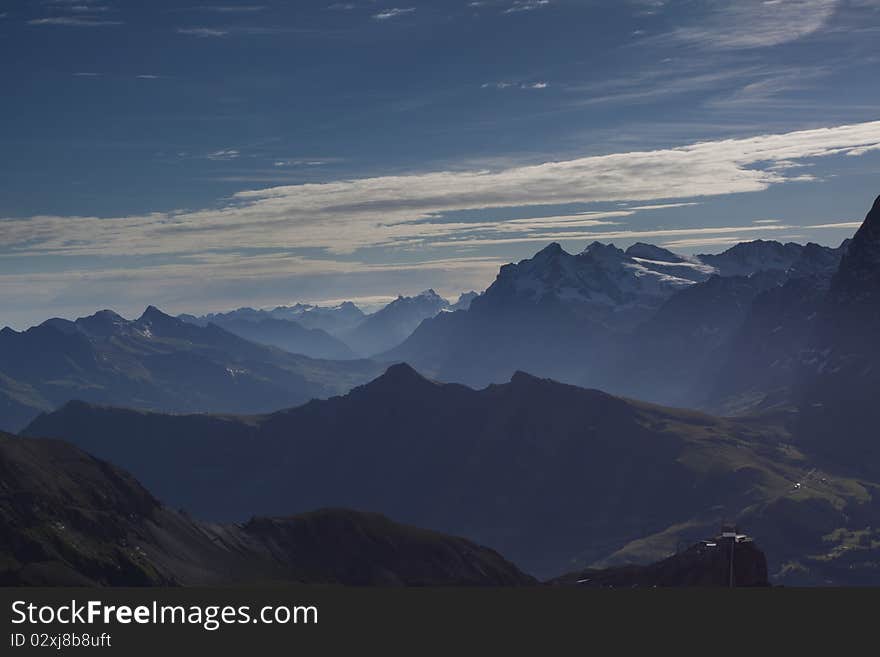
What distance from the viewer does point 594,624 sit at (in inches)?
3403

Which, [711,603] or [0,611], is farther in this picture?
[711,603]

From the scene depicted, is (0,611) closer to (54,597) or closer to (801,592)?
(54,597)

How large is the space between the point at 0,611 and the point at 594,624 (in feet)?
172

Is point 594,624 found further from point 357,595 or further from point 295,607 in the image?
point 295,607

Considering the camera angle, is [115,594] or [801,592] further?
[801,592]

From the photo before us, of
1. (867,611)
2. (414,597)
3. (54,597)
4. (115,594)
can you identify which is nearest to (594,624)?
(414,597)

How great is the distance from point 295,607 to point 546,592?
24275 millimetres

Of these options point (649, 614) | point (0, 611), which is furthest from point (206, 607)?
point (649, 614)

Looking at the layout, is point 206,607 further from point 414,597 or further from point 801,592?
point 801,592

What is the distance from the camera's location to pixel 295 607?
82.1 m

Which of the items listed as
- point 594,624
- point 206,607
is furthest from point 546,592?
point 206,607

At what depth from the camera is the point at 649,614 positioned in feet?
286

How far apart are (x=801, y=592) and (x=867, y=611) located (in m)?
6.38

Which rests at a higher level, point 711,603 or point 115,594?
point 115,594
